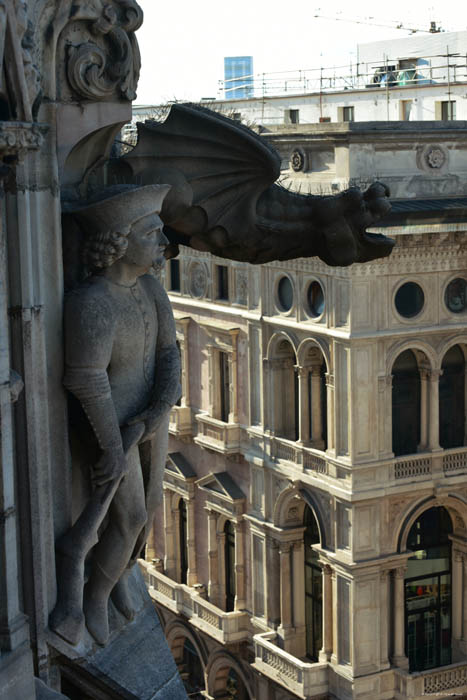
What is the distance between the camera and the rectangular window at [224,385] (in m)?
31.9

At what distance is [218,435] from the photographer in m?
31.8

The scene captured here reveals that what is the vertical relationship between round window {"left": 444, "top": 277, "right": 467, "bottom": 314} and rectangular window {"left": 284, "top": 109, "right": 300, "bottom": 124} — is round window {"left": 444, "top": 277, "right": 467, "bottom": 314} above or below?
below

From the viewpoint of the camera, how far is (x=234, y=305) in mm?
31047

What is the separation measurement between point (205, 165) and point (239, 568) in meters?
27.3

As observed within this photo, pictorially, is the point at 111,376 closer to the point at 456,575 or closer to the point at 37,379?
the point at 37,379

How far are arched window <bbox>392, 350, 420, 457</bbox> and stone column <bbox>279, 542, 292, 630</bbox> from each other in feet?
10.0

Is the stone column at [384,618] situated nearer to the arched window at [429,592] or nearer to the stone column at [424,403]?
the arched window at [429,592]

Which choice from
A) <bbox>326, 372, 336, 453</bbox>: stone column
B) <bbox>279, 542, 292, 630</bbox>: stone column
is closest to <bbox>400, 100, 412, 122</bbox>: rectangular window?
<bbox>326, 372, 336, 453</bbox>: stone column

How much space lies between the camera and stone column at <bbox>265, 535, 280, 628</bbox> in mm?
29906

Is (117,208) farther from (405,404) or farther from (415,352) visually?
(405,404)

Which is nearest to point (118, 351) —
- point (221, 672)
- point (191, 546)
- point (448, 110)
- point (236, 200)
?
point (236, 200)

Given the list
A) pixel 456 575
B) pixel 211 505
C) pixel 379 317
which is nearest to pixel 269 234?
pixel 379 317

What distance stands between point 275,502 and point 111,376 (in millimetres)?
25788

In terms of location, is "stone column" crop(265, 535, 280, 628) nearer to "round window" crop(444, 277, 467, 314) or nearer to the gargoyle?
"round window" crop(444, 277, 467, 314)
